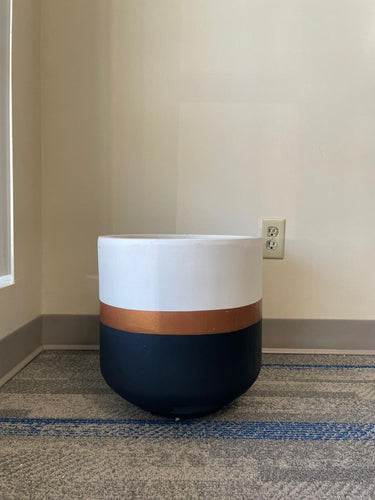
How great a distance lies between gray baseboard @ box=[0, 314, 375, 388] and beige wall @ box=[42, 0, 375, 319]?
0.05 meters

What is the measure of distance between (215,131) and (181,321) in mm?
558

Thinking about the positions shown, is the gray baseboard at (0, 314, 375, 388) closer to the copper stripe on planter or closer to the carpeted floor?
the carpeted floor

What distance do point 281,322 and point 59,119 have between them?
78 cm

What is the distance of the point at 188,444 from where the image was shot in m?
0.56

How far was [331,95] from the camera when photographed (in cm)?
91

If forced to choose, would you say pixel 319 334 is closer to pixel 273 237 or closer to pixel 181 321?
pixel 273 237

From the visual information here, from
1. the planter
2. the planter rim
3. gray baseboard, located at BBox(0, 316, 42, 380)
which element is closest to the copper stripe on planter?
the planter

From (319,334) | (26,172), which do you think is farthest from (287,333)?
(26,172)

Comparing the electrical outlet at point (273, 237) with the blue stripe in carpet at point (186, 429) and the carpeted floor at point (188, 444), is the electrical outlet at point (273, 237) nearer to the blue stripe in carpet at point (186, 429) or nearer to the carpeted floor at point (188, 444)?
the carpeted floor at point (188, 444)

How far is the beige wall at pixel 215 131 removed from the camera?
35.3 inches

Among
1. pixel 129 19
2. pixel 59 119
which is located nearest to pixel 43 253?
pixel 59 119

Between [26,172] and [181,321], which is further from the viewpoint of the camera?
[26,172]

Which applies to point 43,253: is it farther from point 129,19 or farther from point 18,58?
point 129,19

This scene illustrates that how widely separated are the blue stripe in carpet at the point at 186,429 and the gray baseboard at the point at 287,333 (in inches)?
13.1
